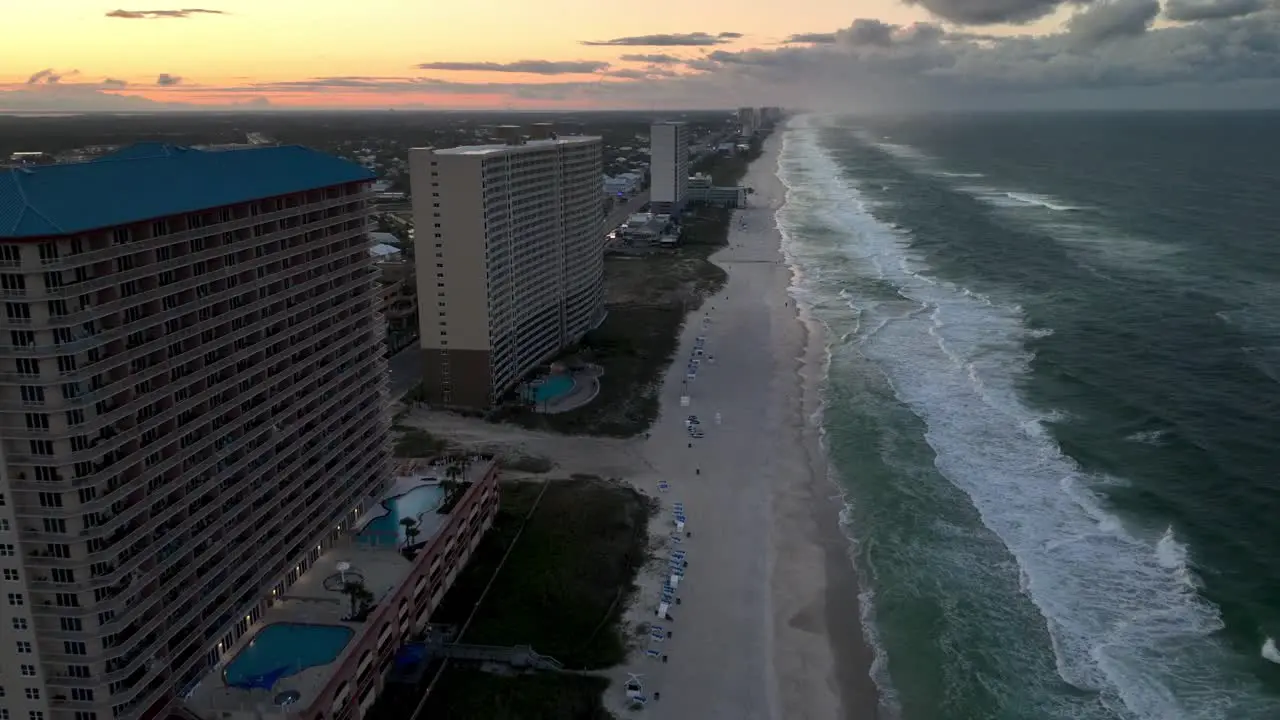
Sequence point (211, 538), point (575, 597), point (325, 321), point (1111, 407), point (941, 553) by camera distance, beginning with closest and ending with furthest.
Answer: point (211, 538) → point (325, 321) → point (575, 597) → point (941, 553) → point (1111, 407)

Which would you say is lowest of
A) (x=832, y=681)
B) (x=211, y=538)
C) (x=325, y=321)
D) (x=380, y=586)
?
(x=832, y=681)

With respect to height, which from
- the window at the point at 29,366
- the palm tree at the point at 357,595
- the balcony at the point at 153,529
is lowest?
the palm tree at the point at 357,595

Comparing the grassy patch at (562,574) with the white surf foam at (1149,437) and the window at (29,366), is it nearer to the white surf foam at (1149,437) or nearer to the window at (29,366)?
the window at (29,366)

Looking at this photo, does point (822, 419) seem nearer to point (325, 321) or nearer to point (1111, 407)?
point (1111, 407)

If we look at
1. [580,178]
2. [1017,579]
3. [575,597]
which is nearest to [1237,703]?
[1017,579]

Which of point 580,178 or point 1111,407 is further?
point 580,178

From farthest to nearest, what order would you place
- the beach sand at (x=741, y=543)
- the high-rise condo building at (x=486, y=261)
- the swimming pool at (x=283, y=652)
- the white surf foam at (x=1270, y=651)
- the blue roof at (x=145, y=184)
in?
the high-rise condo building at (x=486, y=261), the white surf foam at (x=1270, y=651), the beach sand at (x=741, y=543), the swimming pool at (x=283, y=652), the blue roof at (x=145, y=184)

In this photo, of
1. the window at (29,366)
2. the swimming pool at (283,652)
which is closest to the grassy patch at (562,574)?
the swimming pool at (283,652)
